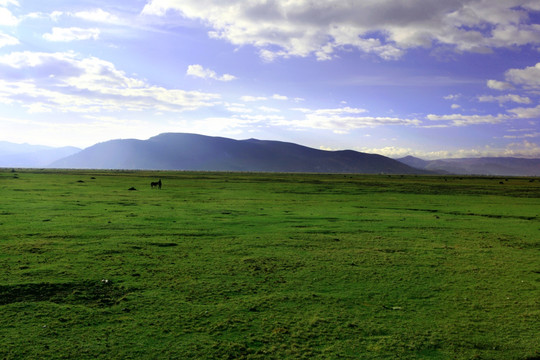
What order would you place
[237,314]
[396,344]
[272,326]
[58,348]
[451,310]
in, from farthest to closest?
[451,310]
[237,314]
[272,326]
[396,344]
[58,348]

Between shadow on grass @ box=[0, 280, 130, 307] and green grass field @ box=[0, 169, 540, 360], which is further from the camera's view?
shadow on grass @ box=[0, 280, 130, 307]

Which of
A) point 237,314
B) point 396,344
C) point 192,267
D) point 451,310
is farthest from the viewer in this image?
point 192,267

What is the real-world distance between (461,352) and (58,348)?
7479 millimetres

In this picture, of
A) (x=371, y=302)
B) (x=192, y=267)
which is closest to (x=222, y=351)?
(x=371, y=302)

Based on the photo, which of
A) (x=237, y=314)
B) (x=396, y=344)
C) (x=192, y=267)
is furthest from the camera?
(x=192, y=267)

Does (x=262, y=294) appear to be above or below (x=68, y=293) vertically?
below

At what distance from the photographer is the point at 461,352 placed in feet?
21.6

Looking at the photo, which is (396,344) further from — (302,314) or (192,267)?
(192,267)

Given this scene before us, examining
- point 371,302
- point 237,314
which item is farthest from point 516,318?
point 237,314

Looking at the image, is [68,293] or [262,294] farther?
[262,294]

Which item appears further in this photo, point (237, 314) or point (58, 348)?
point (237, 314)

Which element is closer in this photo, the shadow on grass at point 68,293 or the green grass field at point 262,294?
the green grass field at point 262,294

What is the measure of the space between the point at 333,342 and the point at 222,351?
7.10 feet

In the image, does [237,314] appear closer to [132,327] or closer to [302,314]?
[302,314]
